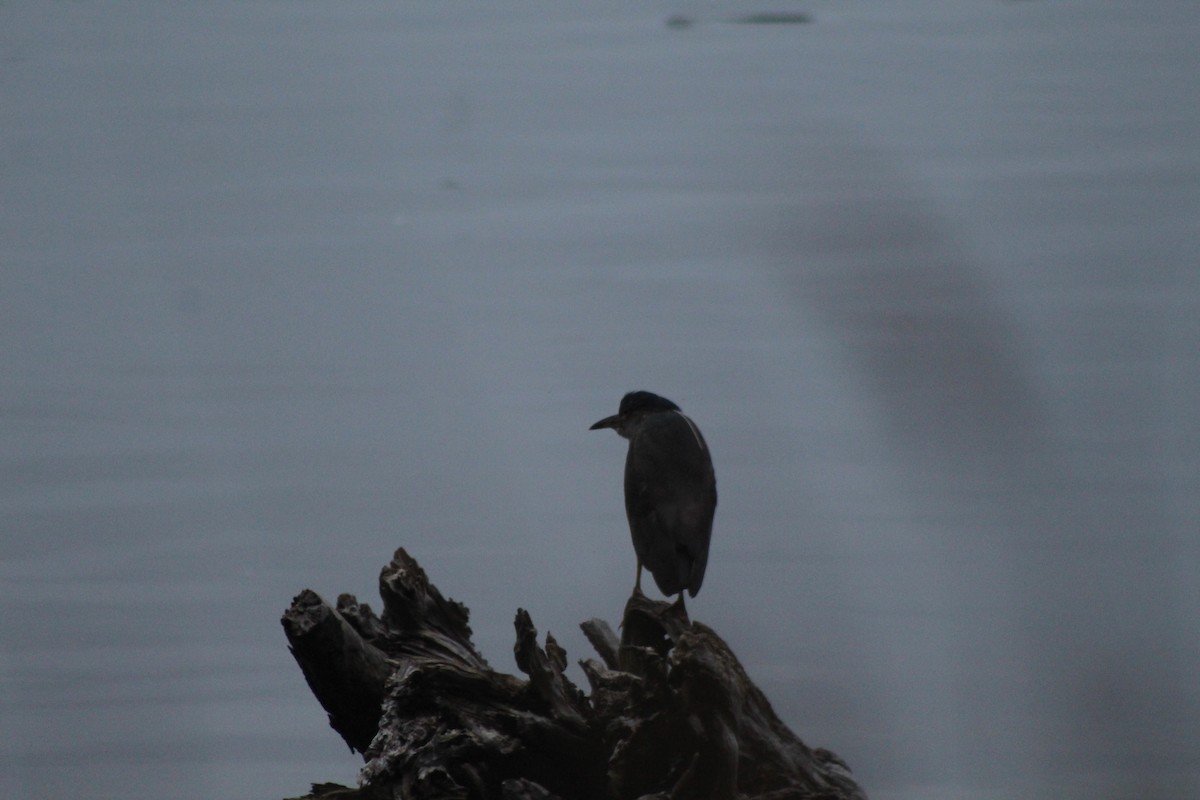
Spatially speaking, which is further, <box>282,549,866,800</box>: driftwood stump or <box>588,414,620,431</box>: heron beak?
<box>588,414,620,431</box>: heron beak

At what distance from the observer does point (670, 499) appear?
160 inches

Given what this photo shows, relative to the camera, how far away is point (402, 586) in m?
3.30

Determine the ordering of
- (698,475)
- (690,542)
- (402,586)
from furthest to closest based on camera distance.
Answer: (698,475) < (690,542) < (402,586)

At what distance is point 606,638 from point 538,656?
56 cm

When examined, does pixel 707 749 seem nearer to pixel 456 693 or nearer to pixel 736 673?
pixel 736 673

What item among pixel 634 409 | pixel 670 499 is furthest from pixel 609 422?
pixel 670 499

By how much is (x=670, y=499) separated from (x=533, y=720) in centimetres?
122

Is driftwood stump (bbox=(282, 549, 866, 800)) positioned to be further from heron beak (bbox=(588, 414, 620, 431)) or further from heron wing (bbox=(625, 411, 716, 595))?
heron beak (bbox=(588, 414, 620, 431))

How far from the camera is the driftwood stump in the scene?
264 cm

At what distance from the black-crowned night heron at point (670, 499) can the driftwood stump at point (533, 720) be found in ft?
1.99

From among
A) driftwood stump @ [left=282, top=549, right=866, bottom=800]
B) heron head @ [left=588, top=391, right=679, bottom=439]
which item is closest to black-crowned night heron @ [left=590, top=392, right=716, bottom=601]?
heron head @ [left=588, top=391, right=679, bottom=439]

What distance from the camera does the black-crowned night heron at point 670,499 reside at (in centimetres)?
389

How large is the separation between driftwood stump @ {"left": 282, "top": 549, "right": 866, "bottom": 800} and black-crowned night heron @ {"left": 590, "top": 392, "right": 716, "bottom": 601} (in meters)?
0.61

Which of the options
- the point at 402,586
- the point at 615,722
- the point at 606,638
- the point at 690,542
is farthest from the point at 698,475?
the point at 615,722
